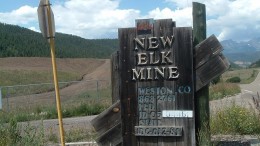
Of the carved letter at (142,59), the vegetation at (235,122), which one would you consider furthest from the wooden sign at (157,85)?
the vegetation at (235,122)

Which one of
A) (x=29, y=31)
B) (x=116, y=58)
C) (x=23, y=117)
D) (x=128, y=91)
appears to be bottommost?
(x=23, y=117)

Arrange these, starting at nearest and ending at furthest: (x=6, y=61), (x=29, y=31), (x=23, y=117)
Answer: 1. (x=23, y=117)
2. (x=6, y=61)
3. (x=29, y=31)

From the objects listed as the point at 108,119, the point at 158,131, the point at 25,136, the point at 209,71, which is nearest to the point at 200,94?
the point at 209,71

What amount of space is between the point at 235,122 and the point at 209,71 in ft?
11.6

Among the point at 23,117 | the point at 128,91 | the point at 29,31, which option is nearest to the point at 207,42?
the point at 128,91

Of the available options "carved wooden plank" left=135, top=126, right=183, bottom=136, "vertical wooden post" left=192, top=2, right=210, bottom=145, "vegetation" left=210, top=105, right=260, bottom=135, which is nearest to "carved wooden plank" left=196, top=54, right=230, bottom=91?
"vertical wooden post" left=192, top=2, right=210, bottom=145

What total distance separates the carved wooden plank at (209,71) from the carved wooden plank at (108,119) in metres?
1.36

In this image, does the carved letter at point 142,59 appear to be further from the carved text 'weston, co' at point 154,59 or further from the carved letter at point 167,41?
the carved letter at point 167,41

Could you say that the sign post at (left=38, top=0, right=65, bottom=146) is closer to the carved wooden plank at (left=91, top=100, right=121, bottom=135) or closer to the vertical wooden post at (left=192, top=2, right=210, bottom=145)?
the carved wooden plank at (left=91, top=100, right=121, bottom=135)

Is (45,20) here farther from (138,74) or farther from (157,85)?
(157,85)

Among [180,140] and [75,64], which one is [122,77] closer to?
[180,140]

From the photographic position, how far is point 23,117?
18.9 metres

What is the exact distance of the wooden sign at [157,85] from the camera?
7.12 metres

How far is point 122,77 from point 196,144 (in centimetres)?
149
